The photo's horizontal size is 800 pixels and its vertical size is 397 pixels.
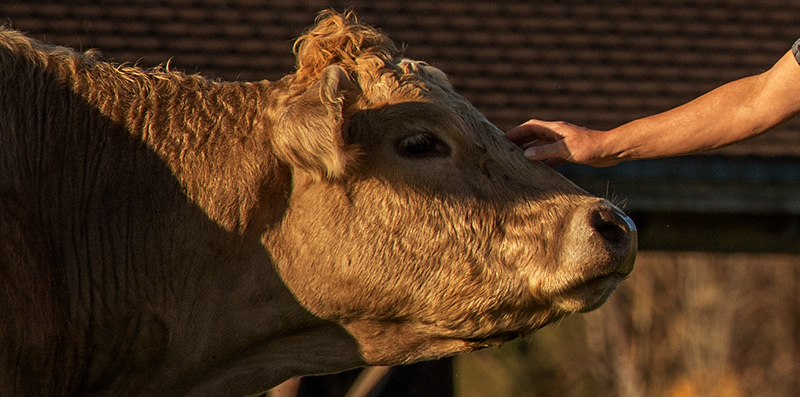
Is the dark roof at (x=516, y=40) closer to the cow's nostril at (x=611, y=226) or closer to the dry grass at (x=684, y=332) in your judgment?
the cow's nostril at (x=611, y=226)

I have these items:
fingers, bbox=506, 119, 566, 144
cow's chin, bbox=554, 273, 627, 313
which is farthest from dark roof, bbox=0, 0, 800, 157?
cow's chin, bbox=554, 273, 627, 313

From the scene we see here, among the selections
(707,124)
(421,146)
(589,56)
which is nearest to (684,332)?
(589,56)

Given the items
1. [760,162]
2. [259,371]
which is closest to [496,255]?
[259,371]

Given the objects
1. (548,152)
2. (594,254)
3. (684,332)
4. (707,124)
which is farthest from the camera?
(684,332)

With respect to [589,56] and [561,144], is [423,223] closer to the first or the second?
[561,144]

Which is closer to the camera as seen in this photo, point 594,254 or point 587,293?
point 594,254

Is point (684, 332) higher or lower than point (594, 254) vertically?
lower

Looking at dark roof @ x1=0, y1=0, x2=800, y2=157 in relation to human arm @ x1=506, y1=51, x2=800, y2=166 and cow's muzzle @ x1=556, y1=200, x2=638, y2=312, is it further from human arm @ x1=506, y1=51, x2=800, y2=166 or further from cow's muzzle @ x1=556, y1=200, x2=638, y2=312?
cow's muzzle @ x1=556, y1=200, x2=638, y2=312

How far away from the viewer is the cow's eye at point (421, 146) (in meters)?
3.88

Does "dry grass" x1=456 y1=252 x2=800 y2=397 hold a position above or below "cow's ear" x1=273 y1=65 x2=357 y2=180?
below

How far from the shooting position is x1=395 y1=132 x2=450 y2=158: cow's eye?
3879 millimetres

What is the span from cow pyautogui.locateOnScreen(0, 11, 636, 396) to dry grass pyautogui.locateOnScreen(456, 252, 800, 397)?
1749 cm

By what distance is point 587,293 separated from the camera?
379 cm

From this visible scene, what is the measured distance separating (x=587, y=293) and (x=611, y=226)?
0.76ft
